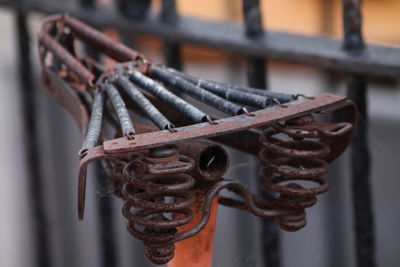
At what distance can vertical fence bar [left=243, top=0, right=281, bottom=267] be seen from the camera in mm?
1595

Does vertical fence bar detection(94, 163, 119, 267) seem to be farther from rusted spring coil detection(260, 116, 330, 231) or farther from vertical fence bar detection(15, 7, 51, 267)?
rusted spring coil detection(260, 116, 330, 231)

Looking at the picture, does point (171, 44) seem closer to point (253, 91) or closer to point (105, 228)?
point (105, 228)

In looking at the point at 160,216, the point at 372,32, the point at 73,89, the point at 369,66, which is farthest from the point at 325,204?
the point at 160,216

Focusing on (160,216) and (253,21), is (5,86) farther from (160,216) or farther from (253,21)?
(160,216)

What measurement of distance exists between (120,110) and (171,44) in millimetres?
844

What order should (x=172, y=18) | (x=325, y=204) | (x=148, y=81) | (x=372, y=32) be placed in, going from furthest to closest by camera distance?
(x=372, y=32), (x=325, y=204), (x=172, y=18), (x=148, y=81)

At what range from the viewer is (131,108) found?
3.80 ft

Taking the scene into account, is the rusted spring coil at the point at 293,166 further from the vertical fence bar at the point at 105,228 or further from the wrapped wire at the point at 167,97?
the vertical fence bar at the point at 105,228

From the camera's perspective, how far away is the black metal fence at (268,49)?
142 cm

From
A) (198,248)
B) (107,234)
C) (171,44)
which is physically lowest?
(198,248)

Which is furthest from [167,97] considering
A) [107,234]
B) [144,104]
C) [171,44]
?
[107,234]

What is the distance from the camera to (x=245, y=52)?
5.31ft

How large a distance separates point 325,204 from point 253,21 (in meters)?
1.40

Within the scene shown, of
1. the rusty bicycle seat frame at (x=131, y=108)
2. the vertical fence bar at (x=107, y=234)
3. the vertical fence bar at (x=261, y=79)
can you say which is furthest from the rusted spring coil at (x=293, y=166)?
the vertical fence bar at (x=107, y=234)
